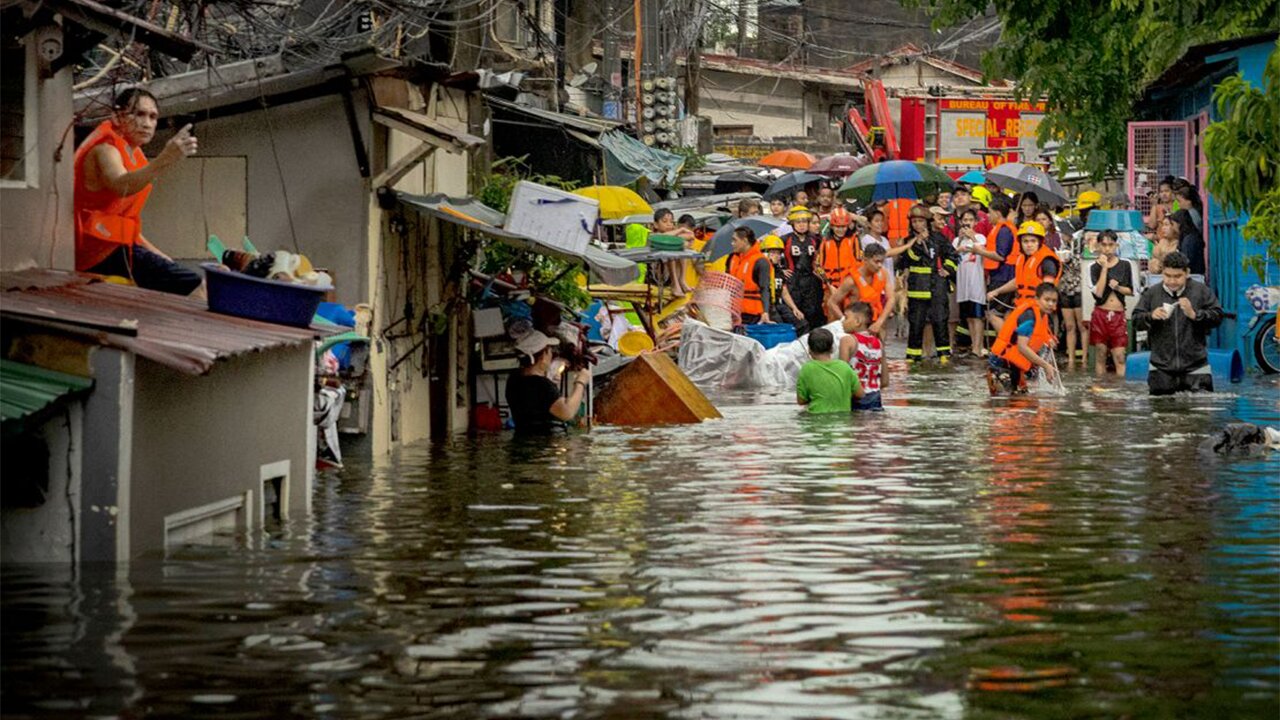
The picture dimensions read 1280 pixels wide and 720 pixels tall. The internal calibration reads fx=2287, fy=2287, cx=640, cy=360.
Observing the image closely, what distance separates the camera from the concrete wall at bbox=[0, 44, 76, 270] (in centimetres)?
1299

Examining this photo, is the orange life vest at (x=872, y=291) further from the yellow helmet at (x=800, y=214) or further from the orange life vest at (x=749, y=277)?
the yellow helmet at (x=800, y=214)

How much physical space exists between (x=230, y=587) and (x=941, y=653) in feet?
12.3

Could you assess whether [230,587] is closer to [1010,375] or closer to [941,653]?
[941,653]

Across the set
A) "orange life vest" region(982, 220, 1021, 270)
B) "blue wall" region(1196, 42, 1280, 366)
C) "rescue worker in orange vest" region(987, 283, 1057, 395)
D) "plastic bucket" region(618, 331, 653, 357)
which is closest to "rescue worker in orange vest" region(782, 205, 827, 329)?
Answer: "orange life vest" region(982, 220, 1021, 270)

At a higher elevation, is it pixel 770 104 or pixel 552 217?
pixel 770 104

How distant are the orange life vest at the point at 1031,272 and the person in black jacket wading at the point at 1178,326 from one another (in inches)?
105

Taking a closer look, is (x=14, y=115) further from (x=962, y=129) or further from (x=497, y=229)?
(x=962, y=129)

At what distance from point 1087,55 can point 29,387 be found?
2439 centimetres

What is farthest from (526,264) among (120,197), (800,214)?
(800,214)

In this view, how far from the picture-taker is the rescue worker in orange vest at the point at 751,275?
30.9 m

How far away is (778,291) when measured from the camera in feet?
102

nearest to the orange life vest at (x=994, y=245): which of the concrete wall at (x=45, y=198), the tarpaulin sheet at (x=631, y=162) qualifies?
the tarpaulin sheet at (x=631, y=162)

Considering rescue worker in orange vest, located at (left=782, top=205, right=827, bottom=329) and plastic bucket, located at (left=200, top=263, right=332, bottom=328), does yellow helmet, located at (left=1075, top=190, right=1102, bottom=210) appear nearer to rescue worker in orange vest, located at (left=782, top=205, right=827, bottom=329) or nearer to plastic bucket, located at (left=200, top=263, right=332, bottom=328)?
rescue worker in orange vest, located at (left=782, top=205, right=827, bottom=329)

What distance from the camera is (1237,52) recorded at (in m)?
27.8
